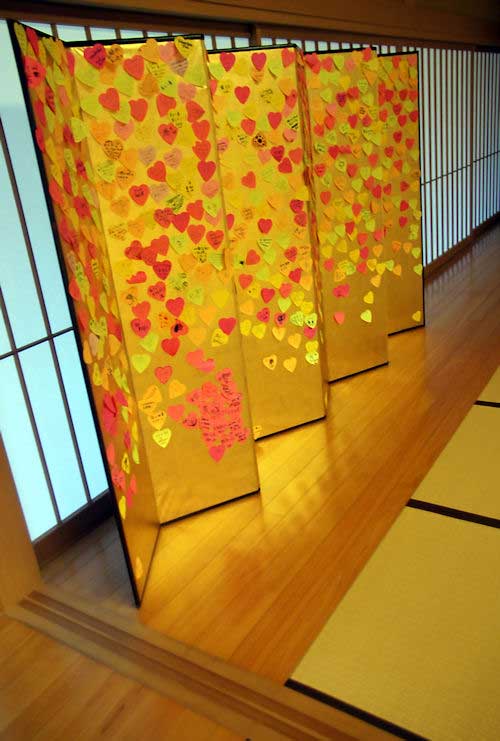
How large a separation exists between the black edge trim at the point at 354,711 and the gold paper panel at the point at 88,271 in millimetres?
644

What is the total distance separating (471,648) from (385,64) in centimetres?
334

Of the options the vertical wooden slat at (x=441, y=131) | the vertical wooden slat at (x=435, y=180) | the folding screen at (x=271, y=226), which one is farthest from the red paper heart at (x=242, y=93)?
the vertical wooden slat at (x=441, y=131)

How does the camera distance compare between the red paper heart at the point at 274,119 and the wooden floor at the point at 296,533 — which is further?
the red paper heart at the point at 274,119

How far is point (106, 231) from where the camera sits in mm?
2105

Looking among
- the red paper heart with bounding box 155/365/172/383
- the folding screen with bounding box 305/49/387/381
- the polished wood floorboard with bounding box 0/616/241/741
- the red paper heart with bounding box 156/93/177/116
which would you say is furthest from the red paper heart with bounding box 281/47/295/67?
the polished wood floorboard with bounding box 0/616/241/741

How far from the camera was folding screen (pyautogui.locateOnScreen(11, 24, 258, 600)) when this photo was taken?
1826 millimetres

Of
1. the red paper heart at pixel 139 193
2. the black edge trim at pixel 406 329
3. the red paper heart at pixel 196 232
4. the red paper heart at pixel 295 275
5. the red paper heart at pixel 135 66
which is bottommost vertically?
the black edge trim at pixel 406 329

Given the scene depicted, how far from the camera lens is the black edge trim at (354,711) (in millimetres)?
1534

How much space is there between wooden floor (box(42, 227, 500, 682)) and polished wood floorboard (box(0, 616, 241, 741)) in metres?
0.22

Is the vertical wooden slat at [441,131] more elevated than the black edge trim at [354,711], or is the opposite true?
the vertical wooden slat at [441,131]

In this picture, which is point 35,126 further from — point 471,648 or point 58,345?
point 471,648

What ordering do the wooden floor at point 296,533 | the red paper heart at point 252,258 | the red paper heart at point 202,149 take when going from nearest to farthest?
the wooden floor at point 296,533, the red paper heart at point 202,149, the red paper heart at point 252,258

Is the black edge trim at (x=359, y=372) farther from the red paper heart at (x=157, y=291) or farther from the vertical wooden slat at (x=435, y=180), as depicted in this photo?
the vertical wooden slat at (x=435, y=180)

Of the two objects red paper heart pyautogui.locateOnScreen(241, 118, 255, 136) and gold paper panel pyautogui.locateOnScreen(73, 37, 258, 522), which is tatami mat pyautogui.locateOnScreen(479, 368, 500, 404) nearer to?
gold paper panel pyautogui.locateOnScreen(73, 37, 258, 522)
